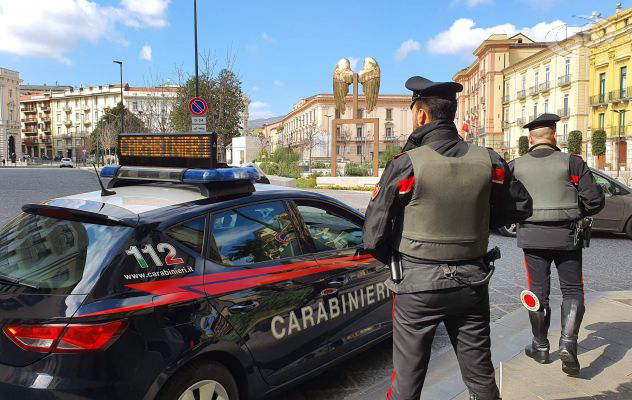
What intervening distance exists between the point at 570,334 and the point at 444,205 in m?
1.98

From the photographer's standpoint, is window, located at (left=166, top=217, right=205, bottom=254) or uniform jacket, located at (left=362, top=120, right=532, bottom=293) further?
window, located at (left=166, top=217, right=205, bottom=254)

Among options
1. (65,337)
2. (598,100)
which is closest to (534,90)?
(598,100)

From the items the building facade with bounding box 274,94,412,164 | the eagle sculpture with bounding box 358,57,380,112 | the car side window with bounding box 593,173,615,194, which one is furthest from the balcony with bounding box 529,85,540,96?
the car side window with bounding box 593,173,615,194

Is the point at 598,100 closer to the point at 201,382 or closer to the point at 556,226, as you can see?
the point at 556,226

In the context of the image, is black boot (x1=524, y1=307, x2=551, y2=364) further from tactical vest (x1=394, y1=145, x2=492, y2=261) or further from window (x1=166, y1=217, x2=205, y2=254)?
window (x1=166, y1=217, x2=205, y2=254)

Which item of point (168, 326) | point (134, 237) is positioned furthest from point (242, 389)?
point (134, 237)

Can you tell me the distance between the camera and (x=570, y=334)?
341cm

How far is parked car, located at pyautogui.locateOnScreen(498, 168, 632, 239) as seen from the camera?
31.8ft

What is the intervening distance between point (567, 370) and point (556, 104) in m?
64.5

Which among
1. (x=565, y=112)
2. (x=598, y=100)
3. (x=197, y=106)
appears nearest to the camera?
(x=197, y=106)

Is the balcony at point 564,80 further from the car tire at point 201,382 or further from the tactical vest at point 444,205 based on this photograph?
the car tire at point 201,382

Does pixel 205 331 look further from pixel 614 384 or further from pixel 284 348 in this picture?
pixel 614 384

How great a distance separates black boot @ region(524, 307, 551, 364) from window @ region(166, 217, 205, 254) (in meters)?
2.41

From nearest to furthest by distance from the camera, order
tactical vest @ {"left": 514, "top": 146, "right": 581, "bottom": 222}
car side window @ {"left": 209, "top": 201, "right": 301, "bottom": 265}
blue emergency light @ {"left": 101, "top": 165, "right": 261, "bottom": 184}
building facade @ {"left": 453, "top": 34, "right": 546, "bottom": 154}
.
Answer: car side window @ {"left": 209, "top": 201, "right": 301, "bottom": 265}
blue emergency light @ {"left": 101, "top": 165, "right": 261, "bottom": 184}
tactical vest @ {"left": 514, "top": 146, "right": 581, "bottom": 222}
building facade @ {"left": 453, "top": 34, "right": 546, "bottom": 154}
